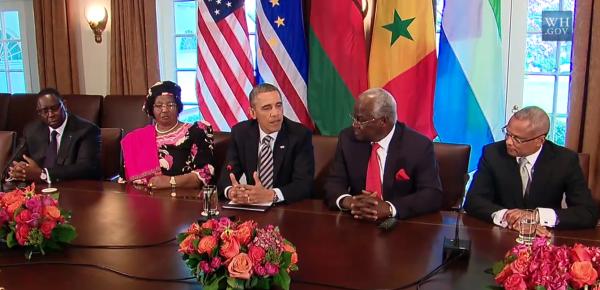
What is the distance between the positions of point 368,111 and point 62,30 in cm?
361

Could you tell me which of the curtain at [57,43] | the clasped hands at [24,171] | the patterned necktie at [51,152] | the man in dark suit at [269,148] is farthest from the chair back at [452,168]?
the curtain at [57,43]

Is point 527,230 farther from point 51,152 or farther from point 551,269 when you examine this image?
point 51,152

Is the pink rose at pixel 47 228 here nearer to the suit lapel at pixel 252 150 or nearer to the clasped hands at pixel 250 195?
the clasped hands at pixel 250 195

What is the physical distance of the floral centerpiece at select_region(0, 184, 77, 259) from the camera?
1682 mm

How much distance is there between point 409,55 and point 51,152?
231 cm

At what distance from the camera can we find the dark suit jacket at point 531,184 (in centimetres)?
207

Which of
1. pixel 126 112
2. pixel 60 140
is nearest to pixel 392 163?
pixel 60 140

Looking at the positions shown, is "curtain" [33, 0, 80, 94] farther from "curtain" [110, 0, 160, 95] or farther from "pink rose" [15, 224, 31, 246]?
"pink rose" [15, 224, 31, 246]

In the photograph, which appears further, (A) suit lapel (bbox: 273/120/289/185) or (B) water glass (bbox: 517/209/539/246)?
(A) suit lapel (bbox: 273/120/289/185)

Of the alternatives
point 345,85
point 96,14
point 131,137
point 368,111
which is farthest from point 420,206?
point 96,14

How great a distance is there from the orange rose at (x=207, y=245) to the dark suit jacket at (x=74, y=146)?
1.82 meters

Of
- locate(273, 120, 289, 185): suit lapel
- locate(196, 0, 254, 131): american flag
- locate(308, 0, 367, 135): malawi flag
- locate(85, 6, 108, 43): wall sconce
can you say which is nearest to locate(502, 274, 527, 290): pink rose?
locate(273, 120, 289, 185): suit lapel

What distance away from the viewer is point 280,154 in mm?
2650

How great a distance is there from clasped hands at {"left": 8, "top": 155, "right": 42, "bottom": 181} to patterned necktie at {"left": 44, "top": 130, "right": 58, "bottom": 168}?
315mm
